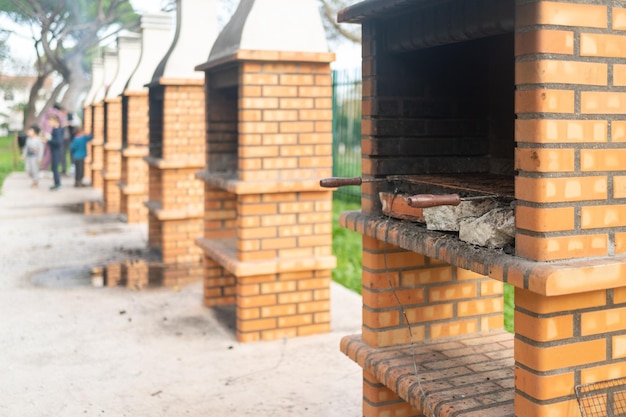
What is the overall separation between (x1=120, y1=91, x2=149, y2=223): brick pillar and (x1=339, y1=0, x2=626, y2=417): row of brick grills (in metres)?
9.38

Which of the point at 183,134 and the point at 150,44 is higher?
the point at 150,44

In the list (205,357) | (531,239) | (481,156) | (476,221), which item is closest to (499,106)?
(481,156)

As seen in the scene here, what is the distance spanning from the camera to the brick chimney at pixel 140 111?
42.2 ft

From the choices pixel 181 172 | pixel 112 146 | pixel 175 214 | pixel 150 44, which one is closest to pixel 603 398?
pixel 175 214

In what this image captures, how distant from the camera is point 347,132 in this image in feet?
51.8

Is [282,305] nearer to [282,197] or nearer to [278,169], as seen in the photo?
[282,197]

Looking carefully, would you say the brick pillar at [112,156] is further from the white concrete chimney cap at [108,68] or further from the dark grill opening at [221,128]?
the dark grill opening at [221,128]

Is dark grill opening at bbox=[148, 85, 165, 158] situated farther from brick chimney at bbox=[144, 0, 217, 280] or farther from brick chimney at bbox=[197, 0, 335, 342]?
brick chimney at bbox=[197, 0, 335, 342]

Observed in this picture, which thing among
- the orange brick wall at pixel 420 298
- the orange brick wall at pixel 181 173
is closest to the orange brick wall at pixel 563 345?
the orange brick wall at pixel 420 298

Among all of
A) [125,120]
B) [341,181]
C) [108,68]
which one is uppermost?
[108,68]

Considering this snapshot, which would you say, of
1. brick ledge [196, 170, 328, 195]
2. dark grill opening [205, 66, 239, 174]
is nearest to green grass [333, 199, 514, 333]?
dark grill opening [205, 66, 239, 174]

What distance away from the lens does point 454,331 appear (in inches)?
161

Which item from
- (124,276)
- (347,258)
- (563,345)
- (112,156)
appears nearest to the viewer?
(563,345)

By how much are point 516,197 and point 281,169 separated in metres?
3.65
